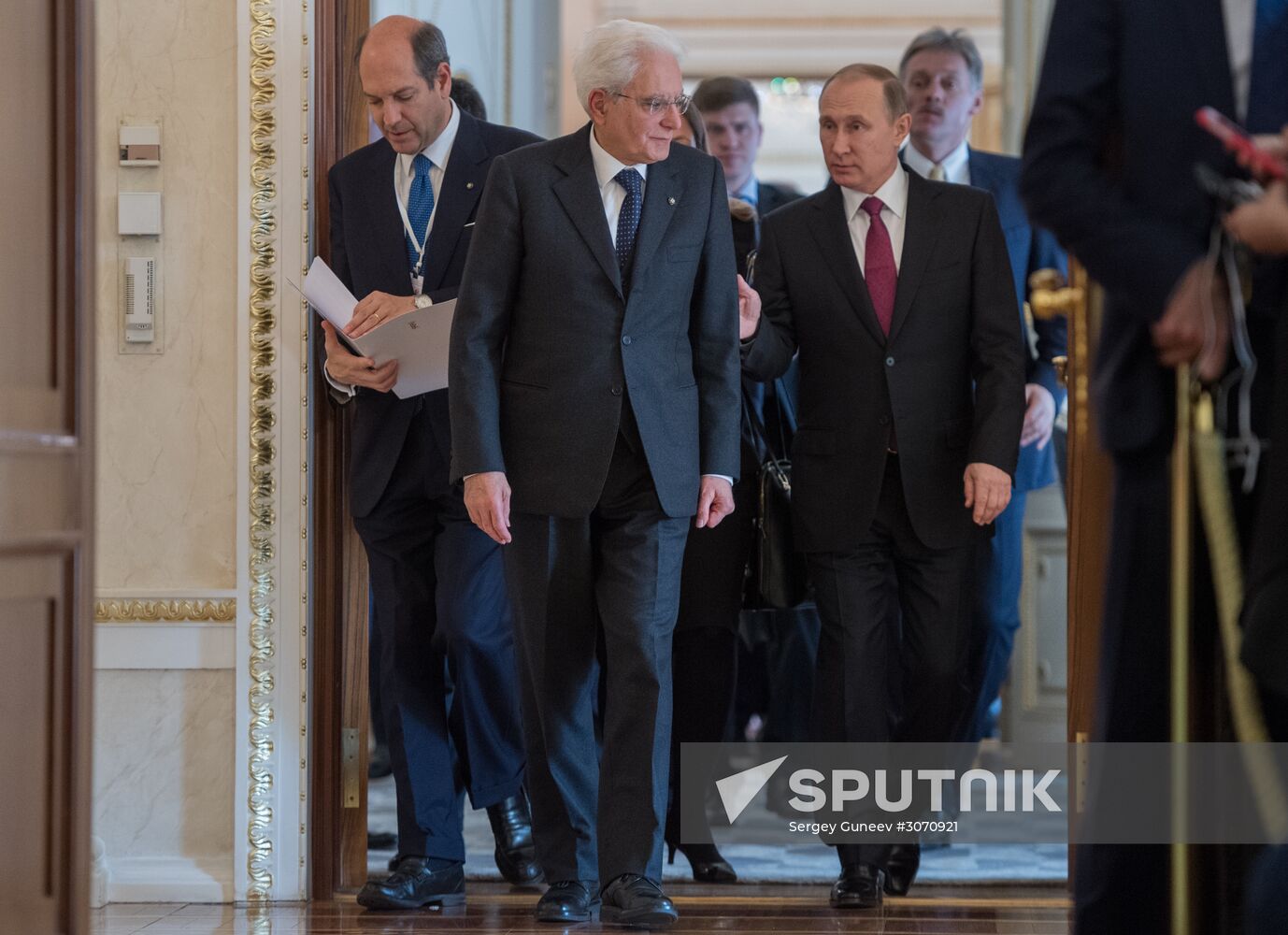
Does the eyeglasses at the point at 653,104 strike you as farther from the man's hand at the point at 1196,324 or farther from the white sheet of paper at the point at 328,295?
the man's hand at the point at 1196,324

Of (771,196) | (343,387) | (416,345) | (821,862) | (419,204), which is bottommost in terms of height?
(821,862)

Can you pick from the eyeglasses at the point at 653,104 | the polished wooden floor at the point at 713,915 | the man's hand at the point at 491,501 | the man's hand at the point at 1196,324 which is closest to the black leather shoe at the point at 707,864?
the polished wooden floor at the point at 713,915

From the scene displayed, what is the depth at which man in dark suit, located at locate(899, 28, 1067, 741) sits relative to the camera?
430 centimetres

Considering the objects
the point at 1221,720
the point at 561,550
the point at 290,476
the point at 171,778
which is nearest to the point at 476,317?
the point at 561,550

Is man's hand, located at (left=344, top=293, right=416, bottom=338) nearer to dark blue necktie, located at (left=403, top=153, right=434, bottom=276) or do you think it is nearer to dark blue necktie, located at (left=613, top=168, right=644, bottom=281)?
dark blue necktie, located at (left=403, top=153, right=434, bottom=276)

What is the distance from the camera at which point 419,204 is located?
4.03m

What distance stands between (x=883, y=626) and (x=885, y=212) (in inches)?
36.8

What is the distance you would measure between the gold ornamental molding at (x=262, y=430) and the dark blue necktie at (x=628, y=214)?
0.91 metres

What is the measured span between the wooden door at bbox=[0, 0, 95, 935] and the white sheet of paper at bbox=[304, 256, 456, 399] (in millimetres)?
1103

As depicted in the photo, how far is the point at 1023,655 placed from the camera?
237 inches

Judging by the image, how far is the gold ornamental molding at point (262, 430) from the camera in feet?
13.1

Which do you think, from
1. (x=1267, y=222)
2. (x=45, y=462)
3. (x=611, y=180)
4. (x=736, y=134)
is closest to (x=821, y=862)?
(x=611, y=180)

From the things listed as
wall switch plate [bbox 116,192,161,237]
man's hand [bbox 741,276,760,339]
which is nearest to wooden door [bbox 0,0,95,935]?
wall switch plate [bbox 116,192,161,237]

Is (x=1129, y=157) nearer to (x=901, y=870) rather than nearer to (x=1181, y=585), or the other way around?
(x=1181, y=585)
